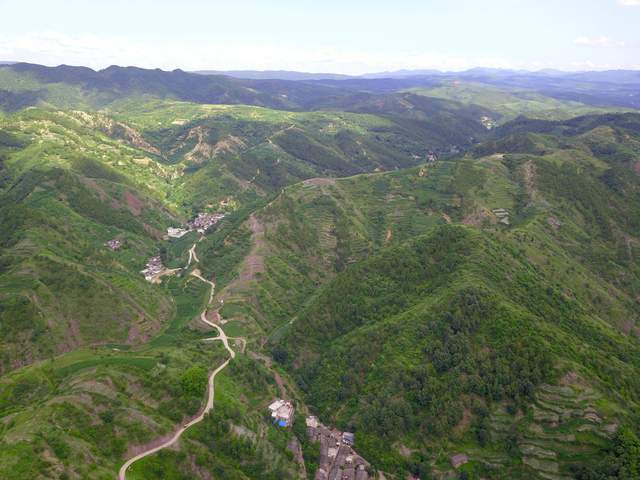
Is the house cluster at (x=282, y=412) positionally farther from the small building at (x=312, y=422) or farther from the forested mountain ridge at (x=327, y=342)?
the small building at (x=312, y=422)

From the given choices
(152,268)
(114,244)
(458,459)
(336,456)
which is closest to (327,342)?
(336,456)

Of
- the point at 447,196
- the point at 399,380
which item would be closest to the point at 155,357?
the point at 399,380

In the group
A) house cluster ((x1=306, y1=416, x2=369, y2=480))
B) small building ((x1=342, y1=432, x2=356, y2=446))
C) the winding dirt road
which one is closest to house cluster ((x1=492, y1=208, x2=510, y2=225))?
the winding dirt road

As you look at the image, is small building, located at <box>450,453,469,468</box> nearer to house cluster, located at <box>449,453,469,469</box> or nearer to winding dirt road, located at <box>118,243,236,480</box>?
house cluster, located at <box>449,453,469,469</box>

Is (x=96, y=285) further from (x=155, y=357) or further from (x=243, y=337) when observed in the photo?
(x=243, y=337)

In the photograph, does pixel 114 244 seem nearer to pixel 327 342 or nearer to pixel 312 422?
pixel 327 342

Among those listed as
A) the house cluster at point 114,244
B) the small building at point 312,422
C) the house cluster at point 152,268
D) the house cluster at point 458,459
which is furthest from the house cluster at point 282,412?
the house cluster at point 114,244
